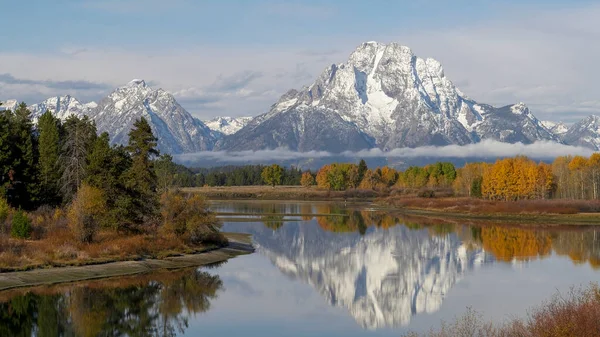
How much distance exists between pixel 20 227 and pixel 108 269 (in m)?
10.2

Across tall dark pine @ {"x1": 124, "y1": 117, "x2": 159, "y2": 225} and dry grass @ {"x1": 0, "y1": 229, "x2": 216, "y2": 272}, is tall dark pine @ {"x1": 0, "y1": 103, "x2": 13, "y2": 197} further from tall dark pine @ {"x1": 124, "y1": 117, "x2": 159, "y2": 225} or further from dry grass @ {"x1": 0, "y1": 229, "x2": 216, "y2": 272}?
dry grass @ {"x1": 0, "y1": 229, "x2": 216, "y2": 272}

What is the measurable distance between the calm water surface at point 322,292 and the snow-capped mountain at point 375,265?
4.9 inches

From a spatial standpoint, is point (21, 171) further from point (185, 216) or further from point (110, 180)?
point (185, 216)

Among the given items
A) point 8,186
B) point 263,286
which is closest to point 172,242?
point 263,286

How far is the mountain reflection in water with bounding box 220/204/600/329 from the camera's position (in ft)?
171

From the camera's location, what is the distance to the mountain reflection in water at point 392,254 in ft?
171

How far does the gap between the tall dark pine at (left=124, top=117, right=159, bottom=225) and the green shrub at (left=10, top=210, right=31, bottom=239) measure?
37.2ft

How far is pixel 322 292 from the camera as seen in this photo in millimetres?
55844

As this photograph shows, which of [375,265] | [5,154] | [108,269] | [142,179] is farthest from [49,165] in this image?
[375,265]

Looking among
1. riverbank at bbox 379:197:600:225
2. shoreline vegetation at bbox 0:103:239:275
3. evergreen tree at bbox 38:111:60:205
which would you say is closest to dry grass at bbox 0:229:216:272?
shoreline vegetation at bbox 0:103:239:275

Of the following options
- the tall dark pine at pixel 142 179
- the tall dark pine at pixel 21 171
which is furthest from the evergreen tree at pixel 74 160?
the tall dark pine at pixel 142 179

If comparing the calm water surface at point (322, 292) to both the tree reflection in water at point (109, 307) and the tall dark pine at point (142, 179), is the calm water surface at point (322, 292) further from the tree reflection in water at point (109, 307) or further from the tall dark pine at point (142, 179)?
the tall dark pine at point (142, 179)

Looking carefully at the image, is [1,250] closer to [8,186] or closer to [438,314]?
[8,186]

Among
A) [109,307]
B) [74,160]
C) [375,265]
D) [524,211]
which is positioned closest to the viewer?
[109,307]
